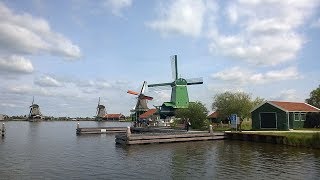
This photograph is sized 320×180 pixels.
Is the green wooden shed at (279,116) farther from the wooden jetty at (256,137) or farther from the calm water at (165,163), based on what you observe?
the calm water at (165,163)

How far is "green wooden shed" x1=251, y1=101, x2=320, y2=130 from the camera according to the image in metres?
48.1

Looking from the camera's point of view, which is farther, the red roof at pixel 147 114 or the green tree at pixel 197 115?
the red roof at pixel 147 114

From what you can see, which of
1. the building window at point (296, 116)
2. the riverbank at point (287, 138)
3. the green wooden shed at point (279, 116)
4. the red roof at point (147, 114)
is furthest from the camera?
the red roof at point (147, 114)

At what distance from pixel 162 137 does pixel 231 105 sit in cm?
2097

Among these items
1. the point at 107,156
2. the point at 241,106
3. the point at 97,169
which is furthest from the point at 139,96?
the point at 97,169

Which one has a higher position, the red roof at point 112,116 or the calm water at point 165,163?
the red roof at point 112,116

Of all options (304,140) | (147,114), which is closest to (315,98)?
(304,140)

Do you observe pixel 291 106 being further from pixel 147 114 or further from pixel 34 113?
pixel 34 113

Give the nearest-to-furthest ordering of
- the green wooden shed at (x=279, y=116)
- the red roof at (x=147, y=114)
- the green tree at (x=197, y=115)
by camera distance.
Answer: the green wooden shed at (x=279, y=116) < the green tree at (x=197, y=115) < the red roof at (x=147, y=114)

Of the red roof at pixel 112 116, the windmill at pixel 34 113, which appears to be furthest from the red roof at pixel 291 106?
the windmill at pixel 34 113

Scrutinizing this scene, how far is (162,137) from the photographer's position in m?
42.6

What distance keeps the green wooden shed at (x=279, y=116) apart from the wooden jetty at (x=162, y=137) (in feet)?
23.3

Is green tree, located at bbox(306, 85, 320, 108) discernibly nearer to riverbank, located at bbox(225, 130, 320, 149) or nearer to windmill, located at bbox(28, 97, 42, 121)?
riverbank, located at bbox(225, 130, 320, 149)

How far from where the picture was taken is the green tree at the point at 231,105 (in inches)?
2343
